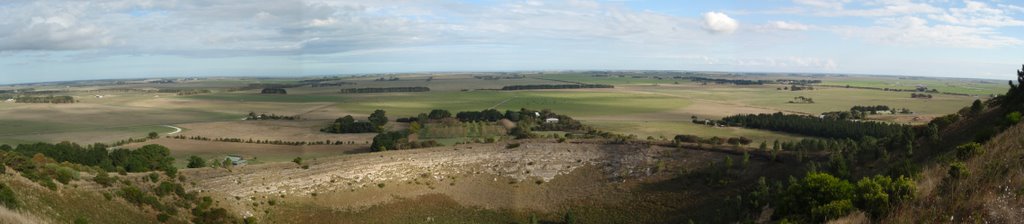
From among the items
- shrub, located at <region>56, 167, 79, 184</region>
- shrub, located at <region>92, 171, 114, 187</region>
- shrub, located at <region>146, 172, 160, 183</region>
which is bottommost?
shrub, located at <region>146, 172, 160, 183</region>

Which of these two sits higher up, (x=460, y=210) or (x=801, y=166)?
(x=801, y=166)

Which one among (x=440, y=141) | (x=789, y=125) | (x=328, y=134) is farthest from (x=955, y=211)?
(x=328, y=134)

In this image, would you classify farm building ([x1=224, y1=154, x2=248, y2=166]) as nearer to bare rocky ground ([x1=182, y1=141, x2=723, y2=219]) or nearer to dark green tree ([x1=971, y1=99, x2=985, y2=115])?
bare rocky ground ([x1=182, y1=141, x2=723, y2=219])

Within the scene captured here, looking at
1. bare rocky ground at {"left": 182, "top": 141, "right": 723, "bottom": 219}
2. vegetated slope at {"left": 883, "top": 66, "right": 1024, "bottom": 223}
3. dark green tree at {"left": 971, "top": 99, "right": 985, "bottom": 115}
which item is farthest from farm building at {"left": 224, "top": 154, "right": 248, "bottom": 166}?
dark green tree at {"left": 971, "top": 99, "right": 985, "bottom": 115}

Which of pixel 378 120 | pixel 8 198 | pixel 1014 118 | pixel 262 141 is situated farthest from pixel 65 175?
pixel 378 120

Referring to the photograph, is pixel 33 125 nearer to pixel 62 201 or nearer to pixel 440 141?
pixel 440 141

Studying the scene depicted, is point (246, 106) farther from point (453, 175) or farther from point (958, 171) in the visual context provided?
point (958, 171)

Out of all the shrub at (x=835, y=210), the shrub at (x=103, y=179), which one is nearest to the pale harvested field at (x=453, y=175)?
the shrub at (x=103, y=179)
